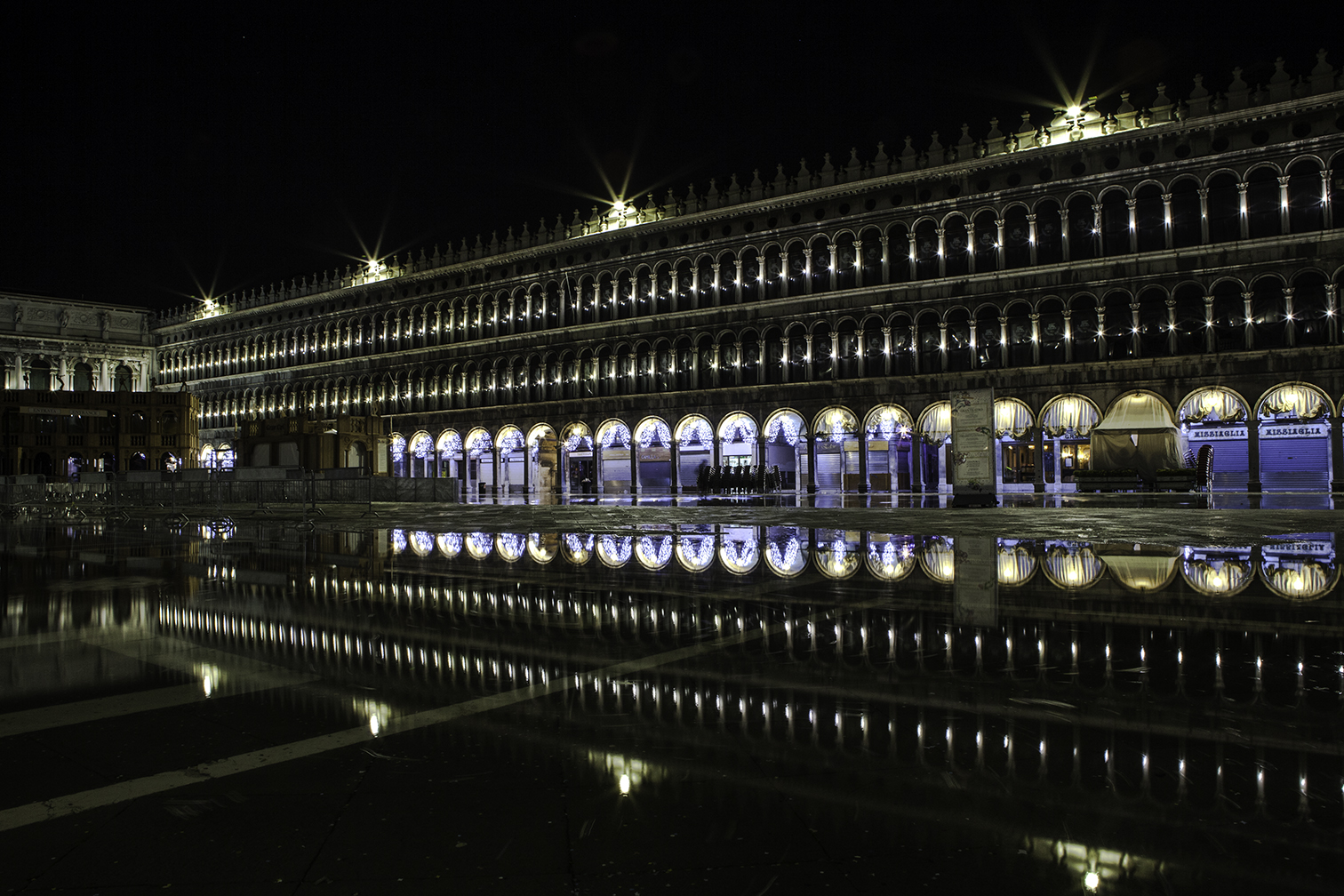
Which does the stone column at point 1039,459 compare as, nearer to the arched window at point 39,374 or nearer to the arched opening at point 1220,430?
the arched opening at point 1220,430

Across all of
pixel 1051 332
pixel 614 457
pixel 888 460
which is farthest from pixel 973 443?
pixel 614 457

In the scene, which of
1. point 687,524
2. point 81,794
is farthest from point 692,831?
point 687,524

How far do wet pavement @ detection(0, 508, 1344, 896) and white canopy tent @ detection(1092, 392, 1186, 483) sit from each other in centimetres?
2571

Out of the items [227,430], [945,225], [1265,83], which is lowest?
[227,430]

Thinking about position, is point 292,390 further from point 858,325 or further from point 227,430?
point 858,325

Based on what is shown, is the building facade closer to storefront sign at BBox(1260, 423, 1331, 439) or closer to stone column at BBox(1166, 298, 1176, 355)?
stone column at BBox(1166, 298, 1176, 355)

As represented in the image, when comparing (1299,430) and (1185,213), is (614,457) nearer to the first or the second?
(1185,213)

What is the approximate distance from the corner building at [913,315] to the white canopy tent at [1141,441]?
23.2 inches

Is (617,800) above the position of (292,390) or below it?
below

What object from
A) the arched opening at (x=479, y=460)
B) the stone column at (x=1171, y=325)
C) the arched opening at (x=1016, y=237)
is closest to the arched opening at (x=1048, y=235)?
the arched opening at (x=1016, y=237)

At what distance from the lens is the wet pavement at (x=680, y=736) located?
2.66 m

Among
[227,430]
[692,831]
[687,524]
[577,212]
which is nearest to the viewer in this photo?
[692,831]

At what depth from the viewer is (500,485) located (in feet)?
180

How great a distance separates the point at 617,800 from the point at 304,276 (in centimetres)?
7372
